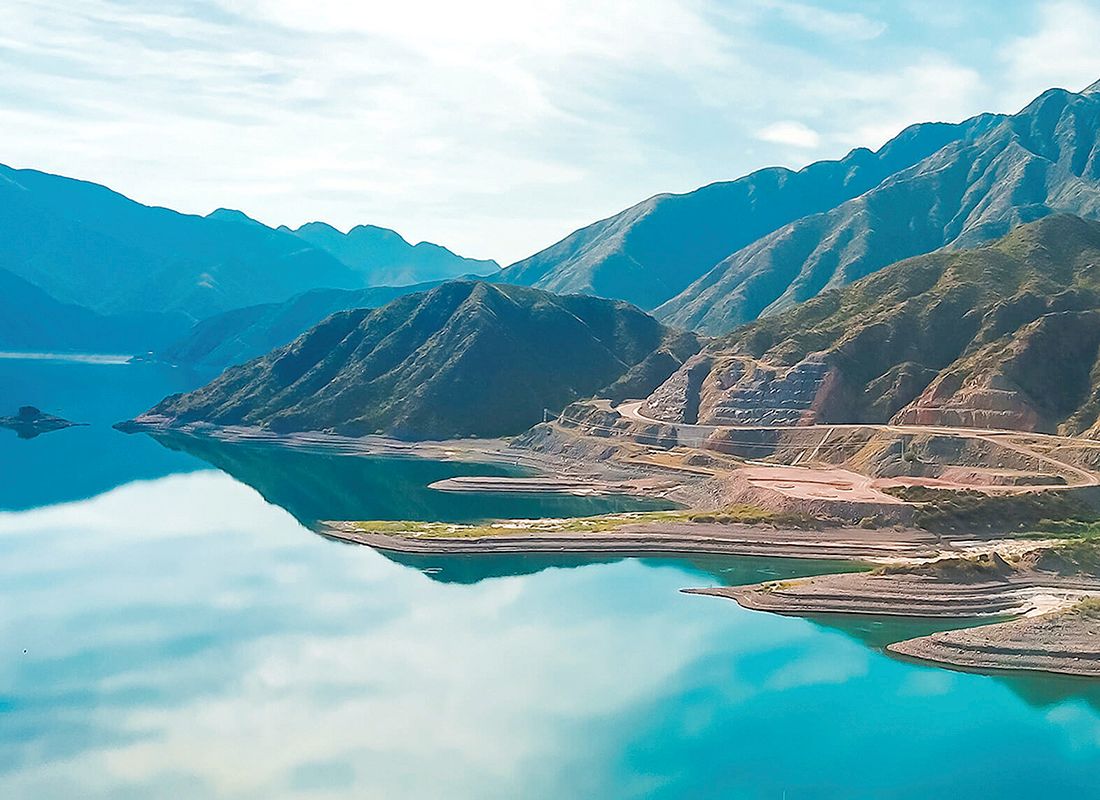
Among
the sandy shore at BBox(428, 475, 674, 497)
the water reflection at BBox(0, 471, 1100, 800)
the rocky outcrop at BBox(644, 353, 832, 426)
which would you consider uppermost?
the rocky outcrop at BBox(644, 353, 832, 426)

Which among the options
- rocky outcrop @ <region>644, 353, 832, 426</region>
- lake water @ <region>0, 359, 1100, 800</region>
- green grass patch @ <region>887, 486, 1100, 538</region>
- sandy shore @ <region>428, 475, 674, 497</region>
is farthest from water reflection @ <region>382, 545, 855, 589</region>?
rocky outcrop @ <region>644, 353, 832, 426</region>

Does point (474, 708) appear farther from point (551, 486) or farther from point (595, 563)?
point (551, 486)

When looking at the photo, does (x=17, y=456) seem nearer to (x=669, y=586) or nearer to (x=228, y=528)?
(x=228, y=528)

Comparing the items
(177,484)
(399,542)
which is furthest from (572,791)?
(177,484)

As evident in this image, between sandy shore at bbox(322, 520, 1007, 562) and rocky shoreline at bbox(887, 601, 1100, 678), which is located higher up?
sandy shore at bbox(322, 520, 1007, 562)

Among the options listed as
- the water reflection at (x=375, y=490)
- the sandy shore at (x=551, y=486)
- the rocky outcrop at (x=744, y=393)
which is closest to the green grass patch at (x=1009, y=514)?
the water reflection at (x=375, y=490)

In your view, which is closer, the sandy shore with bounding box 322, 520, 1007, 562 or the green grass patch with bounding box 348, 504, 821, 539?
the sandy shore with bounding box 322, 520, 1007, 562

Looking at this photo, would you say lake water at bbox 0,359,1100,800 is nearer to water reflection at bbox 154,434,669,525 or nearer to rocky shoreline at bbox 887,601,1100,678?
rocky shoreline at bbox 887,601,1100,678
